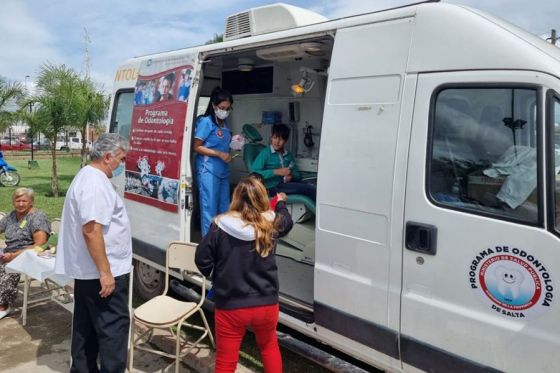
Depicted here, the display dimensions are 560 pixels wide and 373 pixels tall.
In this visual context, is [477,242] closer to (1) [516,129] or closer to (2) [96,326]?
(1) [516,129]

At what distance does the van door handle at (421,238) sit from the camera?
2.48m

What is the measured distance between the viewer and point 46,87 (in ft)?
40.6

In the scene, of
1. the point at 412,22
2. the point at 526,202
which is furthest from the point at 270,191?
the point at 526,202

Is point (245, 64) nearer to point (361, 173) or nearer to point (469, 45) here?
point (361, 173)

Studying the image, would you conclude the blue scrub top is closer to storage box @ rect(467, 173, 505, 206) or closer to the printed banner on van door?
the printed banner on van door

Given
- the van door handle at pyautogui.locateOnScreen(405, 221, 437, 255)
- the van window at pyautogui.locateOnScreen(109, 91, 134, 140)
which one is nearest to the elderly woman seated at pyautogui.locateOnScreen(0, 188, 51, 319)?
the van window at pyautogui.locateOnScreen(109, 91, 134, 140)

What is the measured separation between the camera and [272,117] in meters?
6.26

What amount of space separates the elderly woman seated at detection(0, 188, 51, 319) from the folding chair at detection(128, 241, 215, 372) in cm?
145

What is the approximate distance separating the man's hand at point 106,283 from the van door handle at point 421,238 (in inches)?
67.9

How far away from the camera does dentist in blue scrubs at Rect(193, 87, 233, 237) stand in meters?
4.36

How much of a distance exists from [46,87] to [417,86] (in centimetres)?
1203

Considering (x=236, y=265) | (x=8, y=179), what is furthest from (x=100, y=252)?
(x=8, y=179)

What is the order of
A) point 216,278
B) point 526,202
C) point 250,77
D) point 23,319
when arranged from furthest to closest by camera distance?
point 250,77 < point 23,319 < point 216,278 < point 526,202

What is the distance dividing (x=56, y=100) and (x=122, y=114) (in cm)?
815
